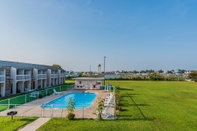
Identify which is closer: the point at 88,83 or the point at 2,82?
the point at 2,82

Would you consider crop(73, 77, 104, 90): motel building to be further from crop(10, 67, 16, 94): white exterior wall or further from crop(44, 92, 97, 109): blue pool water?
crop(10, 67, 16, 94): white exterior wall

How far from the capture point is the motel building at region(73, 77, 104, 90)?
29.0 meters

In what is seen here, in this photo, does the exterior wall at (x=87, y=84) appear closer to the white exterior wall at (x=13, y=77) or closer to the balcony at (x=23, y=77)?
the balcony at (x=23, y=77)

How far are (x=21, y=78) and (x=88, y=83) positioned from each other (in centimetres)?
1238

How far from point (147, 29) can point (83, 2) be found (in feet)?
57.7

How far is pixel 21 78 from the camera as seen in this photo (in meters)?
23.7

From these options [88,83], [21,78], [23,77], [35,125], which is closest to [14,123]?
[35,125]

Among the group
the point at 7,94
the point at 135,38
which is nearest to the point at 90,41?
the point at 135,38

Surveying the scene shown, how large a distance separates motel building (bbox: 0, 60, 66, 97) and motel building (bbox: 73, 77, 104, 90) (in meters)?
8.04

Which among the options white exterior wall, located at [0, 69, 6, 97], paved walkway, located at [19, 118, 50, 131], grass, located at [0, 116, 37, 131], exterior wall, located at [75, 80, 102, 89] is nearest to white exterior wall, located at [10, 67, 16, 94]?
white exterior wall, located at [0, 69, 6, 97]

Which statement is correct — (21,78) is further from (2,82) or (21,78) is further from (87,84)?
(87,84)

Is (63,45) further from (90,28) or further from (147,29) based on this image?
(147,29)

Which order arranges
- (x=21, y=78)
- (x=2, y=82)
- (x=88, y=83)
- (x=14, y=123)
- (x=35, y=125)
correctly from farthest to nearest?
(x=88, y=83)
(x=21, y=78)
(x=2, y=82)
(x=14, y=123)
(x=35, y=125)

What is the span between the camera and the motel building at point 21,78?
2034 cm
